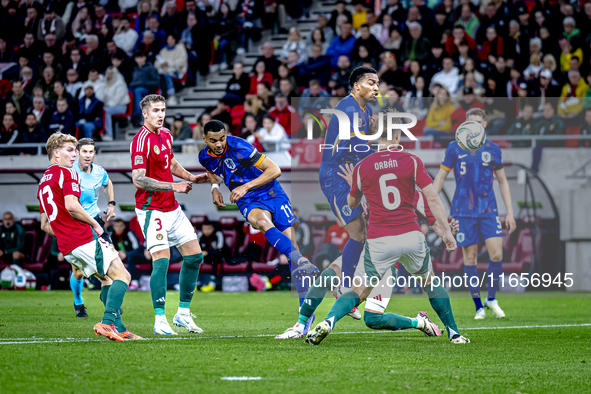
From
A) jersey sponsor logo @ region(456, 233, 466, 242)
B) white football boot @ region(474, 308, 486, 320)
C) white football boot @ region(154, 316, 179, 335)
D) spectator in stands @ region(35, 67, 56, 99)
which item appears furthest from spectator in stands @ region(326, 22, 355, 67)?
white football boot @ region(154, 316, 179, 335)

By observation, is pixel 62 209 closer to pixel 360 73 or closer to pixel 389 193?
pixel 389 193

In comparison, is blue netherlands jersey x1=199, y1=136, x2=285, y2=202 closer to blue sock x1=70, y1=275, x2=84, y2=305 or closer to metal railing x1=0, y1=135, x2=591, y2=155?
blue sock x1=70, y1=275, x2=84, y2=305

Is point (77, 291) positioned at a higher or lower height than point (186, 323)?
lower

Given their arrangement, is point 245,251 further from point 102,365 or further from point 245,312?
point 102,365

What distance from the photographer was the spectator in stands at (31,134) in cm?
1595

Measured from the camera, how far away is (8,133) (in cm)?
1673

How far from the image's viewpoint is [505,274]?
38.0ft

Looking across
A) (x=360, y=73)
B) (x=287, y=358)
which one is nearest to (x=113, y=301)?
(x=287, y=358)

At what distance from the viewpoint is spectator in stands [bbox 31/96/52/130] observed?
1681 cm

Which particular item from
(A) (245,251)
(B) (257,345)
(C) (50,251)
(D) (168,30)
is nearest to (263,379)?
(B) (257,345)

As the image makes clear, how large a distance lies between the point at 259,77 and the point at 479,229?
8402 millimetres

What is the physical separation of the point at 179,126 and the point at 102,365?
36.1 feet

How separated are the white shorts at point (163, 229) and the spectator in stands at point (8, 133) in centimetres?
1079

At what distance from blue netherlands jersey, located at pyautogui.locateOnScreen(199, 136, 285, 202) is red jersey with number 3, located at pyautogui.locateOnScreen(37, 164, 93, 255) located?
1278mm
